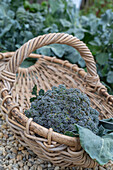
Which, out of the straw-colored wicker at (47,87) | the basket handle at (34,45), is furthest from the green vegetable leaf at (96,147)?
the basket handle at (34,45)

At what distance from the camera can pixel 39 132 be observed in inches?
33.1

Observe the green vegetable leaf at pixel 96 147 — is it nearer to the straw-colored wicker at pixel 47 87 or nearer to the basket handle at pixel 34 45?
the straw-colored wicker at pixel 47 87

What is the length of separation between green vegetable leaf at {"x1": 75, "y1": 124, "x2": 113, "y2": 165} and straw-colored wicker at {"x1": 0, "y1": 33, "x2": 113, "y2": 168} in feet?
0.15

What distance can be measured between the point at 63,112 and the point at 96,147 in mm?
281

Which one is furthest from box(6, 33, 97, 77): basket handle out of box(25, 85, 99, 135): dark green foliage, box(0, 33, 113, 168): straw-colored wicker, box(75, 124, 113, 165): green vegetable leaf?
box(75, 124, 113, 165): green vegetable leaf

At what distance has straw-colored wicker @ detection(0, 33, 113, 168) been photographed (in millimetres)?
833

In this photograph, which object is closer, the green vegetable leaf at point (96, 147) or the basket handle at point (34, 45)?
the green vegetable leaf at point (96, 147)

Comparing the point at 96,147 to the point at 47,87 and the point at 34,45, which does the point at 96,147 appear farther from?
the point at 47,87

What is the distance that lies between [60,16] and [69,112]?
169 centimetres

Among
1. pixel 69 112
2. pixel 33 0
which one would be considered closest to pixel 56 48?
pixel 69 112

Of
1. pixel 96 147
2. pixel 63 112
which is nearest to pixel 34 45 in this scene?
pixel 63 112

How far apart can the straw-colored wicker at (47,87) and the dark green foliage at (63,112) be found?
9 centimetres

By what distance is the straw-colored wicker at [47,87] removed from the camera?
0.83 meters

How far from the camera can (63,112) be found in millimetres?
1015
